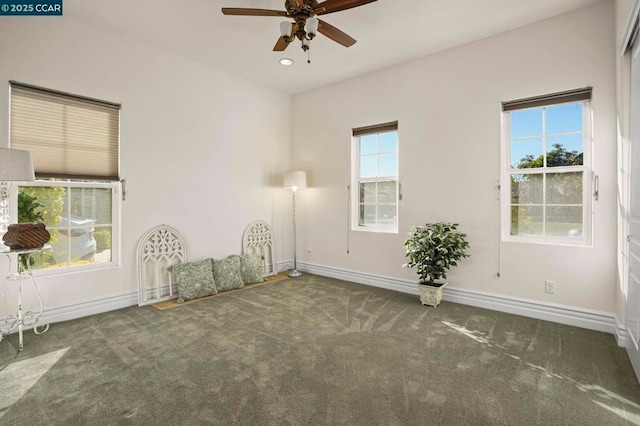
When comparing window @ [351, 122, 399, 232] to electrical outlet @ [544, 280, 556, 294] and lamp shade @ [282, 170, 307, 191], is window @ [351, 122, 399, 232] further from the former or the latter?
electrical outlet @ [544, 280, 556, 294]

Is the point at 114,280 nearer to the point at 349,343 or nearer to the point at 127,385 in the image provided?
the point at 127,385

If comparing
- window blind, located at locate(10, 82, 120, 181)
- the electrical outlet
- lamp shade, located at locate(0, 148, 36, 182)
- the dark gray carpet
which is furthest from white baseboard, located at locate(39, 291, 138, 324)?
the electrical outlet

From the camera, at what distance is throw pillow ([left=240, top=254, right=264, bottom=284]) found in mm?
4566

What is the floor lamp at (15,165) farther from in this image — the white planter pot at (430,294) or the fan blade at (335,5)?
the white planter pot at (430,294)

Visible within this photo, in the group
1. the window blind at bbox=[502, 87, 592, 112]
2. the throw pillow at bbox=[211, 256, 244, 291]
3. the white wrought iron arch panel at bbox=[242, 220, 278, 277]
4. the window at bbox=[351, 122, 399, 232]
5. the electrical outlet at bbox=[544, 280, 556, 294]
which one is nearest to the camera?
the window blind at bbox=[502, 87, 592, 112]

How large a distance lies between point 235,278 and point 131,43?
3.07m

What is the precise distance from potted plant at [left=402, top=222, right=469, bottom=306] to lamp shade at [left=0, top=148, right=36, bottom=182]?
367 centimetres

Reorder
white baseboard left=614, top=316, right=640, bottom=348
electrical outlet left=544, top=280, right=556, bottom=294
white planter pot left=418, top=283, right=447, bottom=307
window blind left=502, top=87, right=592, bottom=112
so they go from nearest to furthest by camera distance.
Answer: white baseboard left=614, top=316, right=640, bottom=348 < window blind left=502, top=87, right=592, bottom=112 < electrical outlet left=544, top=280, right=556, bottom=294 < white planter pot left=418, top=283, right=447, bottom=307

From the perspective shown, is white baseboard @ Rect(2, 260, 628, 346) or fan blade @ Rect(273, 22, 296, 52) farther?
white baseboard @ Rect(2, 260, 628, 346)

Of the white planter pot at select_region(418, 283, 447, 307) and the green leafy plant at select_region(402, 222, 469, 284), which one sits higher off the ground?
the green leafy plant at select_region(402, 222, 469, 284)

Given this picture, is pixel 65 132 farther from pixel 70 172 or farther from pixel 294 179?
pixel 294 179

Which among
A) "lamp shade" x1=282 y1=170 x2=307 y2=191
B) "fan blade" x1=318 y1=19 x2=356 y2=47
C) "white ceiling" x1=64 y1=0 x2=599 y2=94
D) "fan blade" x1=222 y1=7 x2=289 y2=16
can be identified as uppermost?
"white ceiling" x1=64 y1=0 x2=599 y2=94

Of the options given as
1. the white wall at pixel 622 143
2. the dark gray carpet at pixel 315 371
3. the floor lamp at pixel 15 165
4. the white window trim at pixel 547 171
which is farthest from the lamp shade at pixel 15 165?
the white wall at pixel 622 143

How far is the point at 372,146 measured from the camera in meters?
4.73
